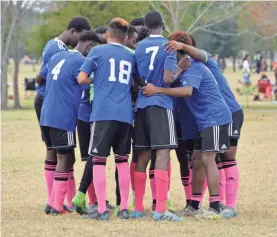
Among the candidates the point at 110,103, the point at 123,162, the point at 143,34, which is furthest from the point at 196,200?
the point at 143,34

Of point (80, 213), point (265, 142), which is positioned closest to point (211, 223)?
point (80, 213)

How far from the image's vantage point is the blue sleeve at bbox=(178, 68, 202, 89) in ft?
27.5

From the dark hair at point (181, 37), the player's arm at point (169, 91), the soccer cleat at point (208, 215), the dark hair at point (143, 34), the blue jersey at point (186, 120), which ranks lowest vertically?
the soccer cleat at point (208, 215)

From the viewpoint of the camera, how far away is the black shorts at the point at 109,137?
8391 millimetres

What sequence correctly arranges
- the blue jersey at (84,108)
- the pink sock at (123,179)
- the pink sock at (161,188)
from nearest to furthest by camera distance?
the pink sock at (161,188)
the pink sock at (123,179)
the blue jersey at (84,108)

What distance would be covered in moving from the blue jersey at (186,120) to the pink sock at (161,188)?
0.65 meters

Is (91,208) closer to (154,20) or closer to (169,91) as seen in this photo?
(169,91)

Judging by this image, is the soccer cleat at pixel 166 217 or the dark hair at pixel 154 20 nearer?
the soccer cleat at pixel 166 217

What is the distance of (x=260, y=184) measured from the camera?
1139 cm

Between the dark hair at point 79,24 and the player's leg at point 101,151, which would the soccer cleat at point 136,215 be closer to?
the player's leg at point 101,151

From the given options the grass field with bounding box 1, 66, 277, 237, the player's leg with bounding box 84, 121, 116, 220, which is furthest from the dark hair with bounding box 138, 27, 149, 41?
the grass field with bounding box 1, 66, 277, 237

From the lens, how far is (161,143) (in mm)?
8359

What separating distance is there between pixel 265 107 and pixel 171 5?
603cm

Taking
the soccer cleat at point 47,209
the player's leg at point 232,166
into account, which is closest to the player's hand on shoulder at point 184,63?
the player's leg at point 232,166
